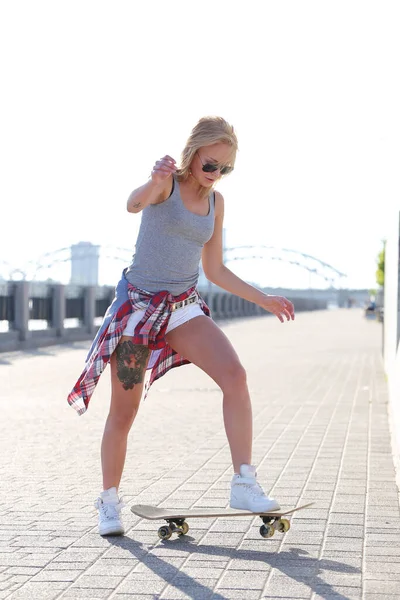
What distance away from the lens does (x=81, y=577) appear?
4336 mm

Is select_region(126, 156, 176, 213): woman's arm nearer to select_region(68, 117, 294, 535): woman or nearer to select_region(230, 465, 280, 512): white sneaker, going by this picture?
select_region(68, 117, 294, 535): woman

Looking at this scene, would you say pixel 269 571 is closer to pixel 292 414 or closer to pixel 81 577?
pixel 81 577

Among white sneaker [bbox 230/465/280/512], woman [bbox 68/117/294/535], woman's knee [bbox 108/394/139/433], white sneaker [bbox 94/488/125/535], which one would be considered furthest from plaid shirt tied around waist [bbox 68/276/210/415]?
white sneaker [bbox 230/465/280/512]

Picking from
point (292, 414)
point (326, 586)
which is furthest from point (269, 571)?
point (292, 414)

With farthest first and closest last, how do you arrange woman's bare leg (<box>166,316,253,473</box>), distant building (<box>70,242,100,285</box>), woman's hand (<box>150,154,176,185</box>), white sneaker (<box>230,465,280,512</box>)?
distant building (<box>70,242,100,285</box>), woman's bare leg (<box>166,316,253,473</box>), white sneaker (<box>230,465,280,512</box>), woman's hand (<box>150,154,176,185</box>)

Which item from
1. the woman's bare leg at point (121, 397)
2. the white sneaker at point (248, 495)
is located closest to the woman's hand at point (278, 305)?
the woman's bare leg at point (121, 397)

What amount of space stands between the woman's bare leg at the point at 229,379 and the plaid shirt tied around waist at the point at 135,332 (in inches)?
6.4

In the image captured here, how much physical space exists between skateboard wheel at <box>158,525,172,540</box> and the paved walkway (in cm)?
4

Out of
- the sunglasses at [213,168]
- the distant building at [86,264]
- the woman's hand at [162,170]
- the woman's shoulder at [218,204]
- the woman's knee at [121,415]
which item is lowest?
the woman's knee at [121,415]

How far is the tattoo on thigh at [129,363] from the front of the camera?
5207mm

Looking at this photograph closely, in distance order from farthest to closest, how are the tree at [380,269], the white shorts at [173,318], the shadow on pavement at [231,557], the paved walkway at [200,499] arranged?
the tree at [380,269], the white shorts at [173,318], the paved walkway at [200,499], the shadow on pavement at [231,557]

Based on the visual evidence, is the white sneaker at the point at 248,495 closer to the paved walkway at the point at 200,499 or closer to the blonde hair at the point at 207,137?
the paved walkway at the point at 200,499

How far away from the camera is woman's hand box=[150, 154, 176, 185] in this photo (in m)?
4.72

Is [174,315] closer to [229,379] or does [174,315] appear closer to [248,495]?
[229,379]
